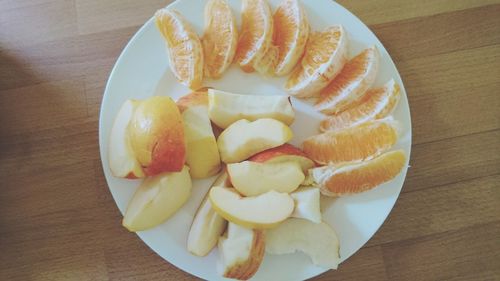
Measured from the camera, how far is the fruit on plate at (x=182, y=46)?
3.25ft

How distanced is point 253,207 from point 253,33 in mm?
410

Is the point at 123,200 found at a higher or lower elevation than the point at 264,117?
lower

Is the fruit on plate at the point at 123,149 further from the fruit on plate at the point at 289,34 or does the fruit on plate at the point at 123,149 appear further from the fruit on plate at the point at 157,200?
the fruit on plate at the point at 289,34

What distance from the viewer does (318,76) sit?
99 centimetres

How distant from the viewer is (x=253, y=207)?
936mm

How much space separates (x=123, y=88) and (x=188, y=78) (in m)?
0.16

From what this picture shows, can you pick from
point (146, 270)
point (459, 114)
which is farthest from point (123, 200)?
point (459, 114)

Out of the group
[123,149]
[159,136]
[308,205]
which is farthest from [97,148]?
[308,205]

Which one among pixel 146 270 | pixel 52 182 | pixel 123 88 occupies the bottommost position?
pixel 146 270

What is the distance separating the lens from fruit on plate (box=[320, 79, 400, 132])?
3.32ft

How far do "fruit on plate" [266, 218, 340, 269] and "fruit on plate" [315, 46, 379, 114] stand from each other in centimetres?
29

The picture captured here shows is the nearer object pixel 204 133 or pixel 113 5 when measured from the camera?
pixel 204 133

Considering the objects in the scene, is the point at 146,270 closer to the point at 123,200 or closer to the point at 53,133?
the point at 123,200

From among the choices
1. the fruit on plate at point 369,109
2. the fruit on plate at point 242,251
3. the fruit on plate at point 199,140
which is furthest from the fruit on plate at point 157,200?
the fruit on plate at point 369,109
